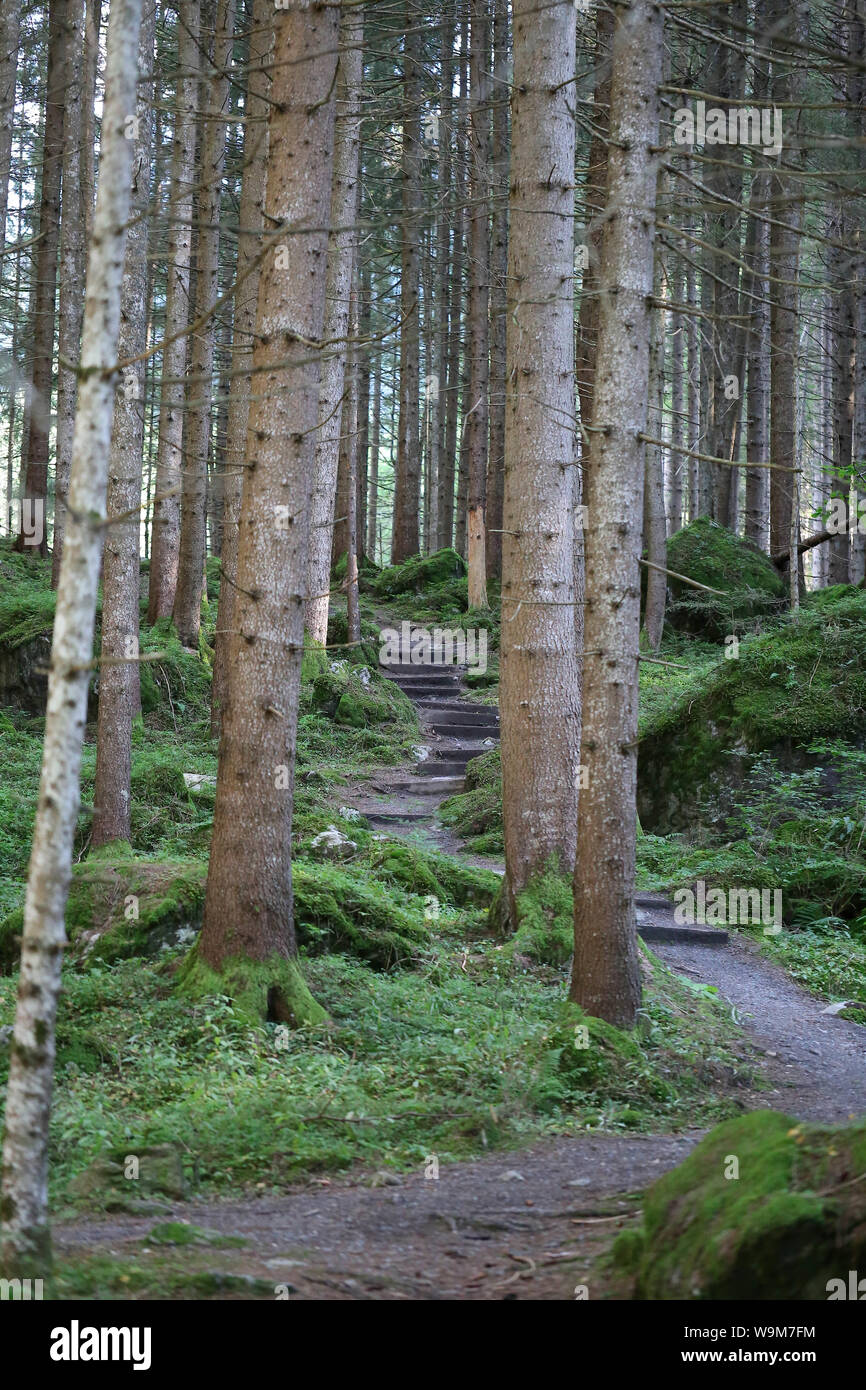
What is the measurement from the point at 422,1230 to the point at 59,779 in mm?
2590

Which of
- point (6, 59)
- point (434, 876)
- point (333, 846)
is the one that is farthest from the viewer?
point (6, 59)

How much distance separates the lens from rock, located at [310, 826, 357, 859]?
10891mm

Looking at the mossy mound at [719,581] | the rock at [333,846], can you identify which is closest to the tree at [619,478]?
the rock at [333,846]

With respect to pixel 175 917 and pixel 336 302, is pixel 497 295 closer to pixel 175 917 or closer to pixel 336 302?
pixel 336 302

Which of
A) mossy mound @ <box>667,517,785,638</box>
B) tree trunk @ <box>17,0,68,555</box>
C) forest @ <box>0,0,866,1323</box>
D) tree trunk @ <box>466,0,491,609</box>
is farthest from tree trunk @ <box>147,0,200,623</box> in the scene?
mossy mound @ <box>667,517,785,638</box>

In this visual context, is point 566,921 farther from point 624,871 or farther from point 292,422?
point 292,422

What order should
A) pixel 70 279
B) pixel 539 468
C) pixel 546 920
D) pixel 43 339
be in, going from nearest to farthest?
1. pixel 546 920
2. pixel 539 468
3. pixel 70 279
4. pixel 43 339

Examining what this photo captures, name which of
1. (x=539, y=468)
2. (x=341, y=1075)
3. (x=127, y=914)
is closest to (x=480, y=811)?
(x=539, y=468)

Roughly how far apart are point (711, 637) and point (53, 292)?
1499cm

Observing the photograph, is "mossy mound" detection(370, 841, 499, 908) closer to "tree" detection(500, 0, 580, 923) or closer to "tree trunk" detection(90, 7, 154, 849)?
"tree" detection(500, 0, 580, 923)

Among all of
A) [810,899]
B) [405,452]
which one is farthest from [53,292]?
[810,899]

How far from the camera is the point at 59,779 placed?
3.55 meters

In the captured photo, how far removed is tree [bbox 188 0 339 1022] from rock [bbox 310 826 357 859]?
3.57 meters

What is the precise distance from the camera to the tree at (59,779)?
11.5ft
